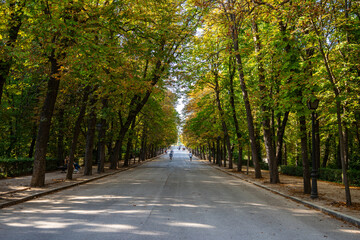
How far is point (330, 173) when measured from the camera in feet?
62.0

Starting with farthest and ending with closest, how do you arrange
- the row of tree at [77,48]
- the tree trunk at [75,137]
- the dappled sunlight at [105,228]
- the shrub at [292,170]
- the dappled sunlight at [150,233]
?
1. the shrub at [292,170]
2. the tree trunk at [75,137]
3. the row of tree at [77,48]
4. the dappled sunlight at [105,228]
5. the dappled sunlight at [150,233]

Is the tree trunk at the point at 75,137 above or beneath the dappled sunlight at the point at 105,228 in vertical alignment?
above

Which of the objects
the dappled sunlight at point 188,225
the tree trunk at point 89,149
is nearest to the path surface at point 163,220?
the dappled sunlight at point 188,225

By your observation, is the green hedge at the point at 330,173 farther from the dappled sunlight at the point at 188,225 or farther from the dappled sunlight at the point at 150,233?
the dappled sunlight at the point at 150,233

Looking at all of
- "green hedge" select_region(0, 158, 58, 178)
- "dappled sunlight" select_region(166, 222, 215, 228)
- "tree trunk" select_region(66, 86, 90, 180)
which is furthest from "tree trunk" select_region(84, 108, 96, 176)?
"dappled sunlight" select_region(166, 222, 215, 228)

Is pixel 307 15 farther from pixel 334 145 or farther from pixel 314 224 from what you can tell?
pixel 334 145

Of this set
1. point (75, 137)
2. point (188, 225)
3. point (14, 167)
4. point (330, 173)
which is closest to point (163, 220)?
point (188, 225)

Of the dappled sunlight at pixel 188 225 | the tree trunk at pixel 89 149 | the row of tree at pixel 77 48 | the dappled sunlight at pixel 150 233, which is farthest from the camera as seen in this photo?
the tree trunk at pixel 89 149

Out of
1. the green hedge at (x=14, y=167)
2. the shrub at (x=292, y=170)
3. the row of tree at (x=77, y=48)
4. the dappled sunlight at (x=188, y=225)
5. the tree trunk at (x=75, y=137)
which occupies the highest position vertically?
the row of tree at (x=77, y=48)

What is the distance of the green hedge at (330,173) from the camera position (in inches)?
643

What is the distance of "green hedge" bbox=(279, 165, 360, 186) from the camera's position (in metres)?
16.3

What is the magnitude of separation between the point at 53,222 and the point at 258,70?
12537 millimetres

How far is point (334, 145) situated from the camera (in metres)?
29.6

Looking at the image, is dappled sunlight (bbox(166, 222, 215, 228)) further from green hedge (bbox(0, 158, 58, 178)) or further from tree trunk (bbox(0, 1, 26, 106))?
green hedge (bbox(0, 158, 58, 178))
